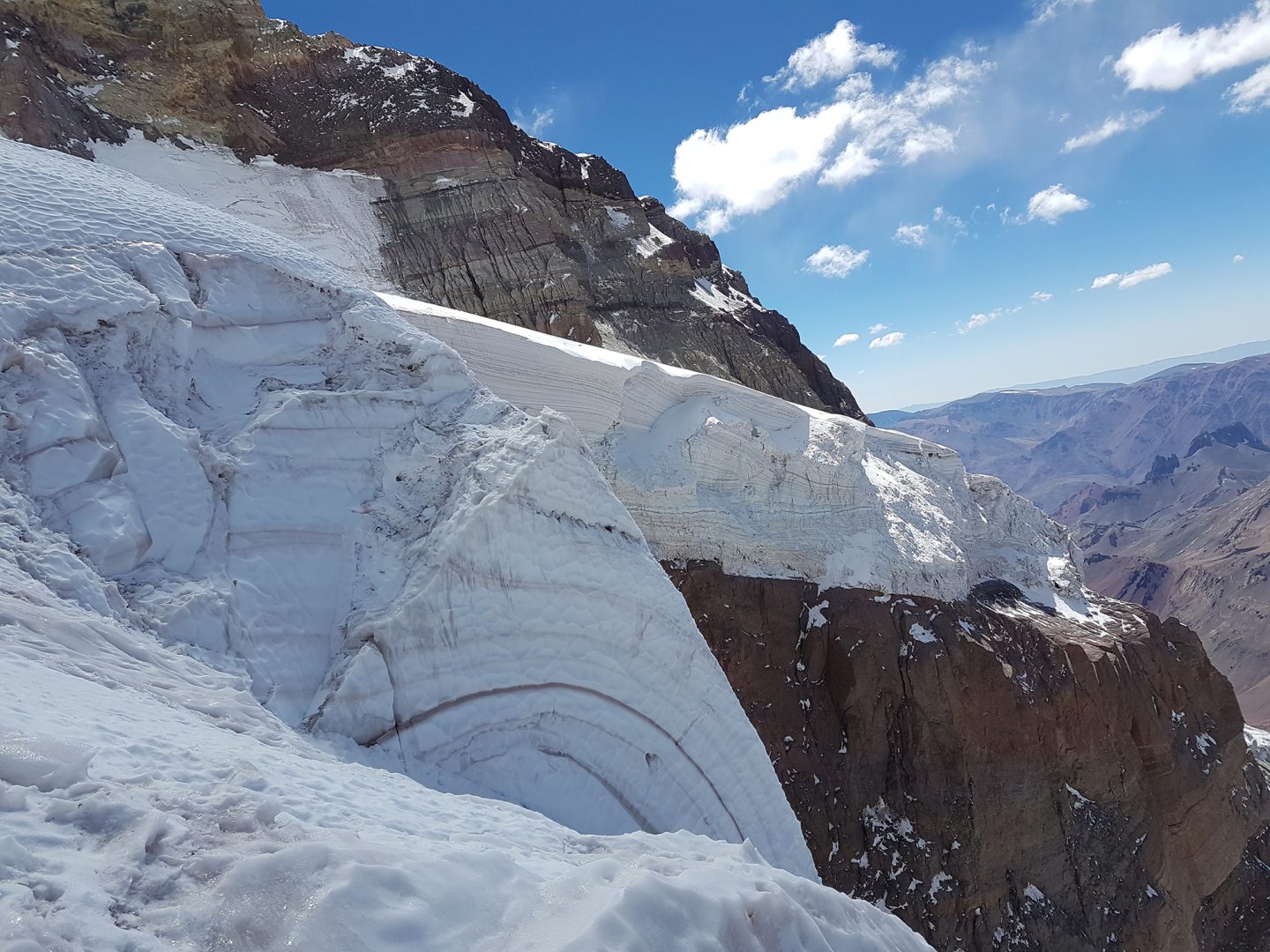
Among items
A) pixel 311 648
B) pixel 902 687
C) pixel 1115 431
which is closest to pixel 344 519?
pixel 311 648

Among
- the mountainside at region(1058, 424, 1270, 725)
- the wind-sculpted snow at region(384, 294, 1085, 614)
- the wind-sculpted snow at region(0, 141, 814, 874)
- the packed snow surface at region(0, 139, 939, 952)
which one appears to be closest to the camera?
the packed snow surface at region(0, 139, 939, 952)

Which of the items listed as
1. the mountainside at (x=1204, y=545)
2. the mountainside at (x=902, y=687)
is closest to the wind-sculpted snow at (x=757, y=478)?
the mountainside at (x=902, y=687)

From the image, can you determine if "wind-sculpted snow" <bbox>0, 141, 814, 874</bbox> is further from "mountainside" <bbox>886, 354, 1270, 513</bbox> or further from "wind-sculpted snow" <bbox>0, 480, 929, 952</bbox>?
"mountainside" <bbox>886, 354, 1270, 513</bbox>

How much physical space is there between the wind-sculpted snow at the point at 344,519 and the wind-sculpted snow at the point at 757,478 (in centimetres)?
264

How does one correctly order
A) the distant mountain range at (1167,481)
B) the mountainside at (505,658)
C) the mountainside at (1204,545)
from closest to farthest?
1. the mountainside at (505,658)
2. the mountainside at (1204,545)
3. the distant mountain range at (1167,481)

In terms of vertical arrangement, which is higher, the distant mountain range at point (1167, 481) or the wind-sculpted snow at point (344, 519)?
the wind-sculpted snow at point (344, 519)

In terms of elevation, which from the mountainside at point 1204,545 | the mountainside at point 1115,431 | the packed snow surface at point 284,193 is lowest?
the mountainside at point 1204,545

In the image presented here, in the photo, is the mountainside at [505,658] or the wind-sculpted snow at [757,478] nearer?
the mountainside at [505,658]

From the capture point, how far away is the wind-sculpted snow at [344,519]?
105 inches

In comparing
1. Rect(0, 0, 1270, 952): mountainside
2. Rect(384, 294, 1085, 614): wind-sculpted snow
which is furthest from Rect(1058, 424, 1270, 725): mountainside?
Rect(384, 294, 1085, 614): wind-sculpted snow

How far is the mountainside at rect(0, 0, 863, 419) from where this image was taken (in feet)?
51.2

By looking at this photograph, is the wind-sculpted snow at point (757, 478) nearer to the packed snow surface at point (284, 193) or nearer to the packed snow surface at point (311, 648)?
the packed snow surface at point (311, 648)

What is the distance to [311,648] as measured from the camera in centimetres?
282

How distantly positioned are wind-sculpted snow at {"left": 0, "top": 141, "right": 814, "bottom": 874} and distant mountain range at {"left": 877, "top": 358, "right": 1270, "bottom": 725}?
5493 cm
